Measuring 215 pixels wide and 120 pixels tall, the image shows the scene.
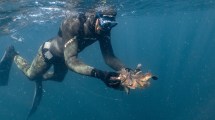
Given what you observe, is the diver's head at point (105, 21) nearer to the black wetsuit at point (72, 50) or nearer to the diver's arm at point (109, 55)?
the black wetsuit at point (72, 50)

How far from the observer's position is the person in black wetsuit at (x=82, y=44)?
600cm

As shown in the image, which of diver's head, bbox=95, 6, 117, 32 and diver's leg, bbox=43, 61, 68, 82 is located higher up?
diver's head, bbox=95, 6, 117, 32

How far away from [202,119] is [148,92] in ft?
25.4

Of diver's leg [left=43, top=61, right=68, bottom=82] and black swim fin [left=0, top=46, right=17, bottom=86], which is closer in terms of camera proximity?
diver's leg [left=43, top=61, right=68, bottom=82]

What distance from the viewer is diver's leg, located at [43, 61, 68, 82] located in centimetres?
1031

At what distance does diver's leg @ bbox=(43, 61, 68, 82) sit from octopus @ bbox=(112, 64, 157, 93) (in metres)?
5.32

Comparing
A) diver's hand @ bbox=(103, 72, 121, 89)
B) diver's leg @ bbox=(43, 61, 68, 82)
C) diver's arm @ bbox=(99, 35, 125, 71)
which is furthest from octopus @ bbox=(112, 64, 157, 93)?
diver's leg @ bbox=(43, 61, 68, 82)

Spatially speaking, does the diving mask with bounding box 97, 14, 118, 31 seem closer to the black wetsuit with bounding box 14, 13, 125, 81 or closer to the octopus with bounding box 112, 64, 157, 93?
the black wetsuit with bounding box 14, 13, 125, 81

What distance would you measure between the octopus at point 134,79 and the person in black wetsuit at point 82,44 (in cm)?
12

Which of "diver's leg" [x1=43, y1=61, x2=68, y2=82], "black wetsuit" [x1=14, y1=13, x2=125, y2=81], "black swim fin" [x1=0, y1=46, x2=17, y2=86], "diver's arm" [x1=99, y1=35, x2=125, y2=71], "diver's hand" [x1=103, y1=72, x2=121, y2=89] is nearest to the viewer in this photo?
"diver's hand" [x1=103, y1=72, x2=121, y2=89]

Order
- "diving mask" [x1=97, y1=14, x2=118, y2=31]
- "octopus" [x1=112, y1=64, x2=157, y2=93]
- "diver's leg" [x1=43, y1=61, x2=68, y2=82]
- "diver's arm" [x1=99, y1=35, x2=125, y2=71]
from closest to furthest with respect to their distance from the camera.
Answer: "octopus" [x1=112, y1=64, x2=157, y2=93], "diving mask" [x1=97, y1=14, x2=118, y2=31], "diver's arm" [x1=99, y1=35, x2=125, y2=71], "diver's leg" [x1=43, y1=61, x2=68, y2=82]

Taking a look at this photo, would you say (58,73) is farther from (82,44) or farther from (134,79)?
(134,79)

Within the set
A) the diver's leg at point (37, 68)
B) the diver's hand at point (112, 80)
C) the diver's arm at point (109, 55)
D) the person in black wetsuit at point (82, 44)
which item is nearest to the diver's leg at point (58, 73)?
the person in black wetsuit at point (82, 44)

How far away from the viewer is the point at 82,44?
7.96 m
